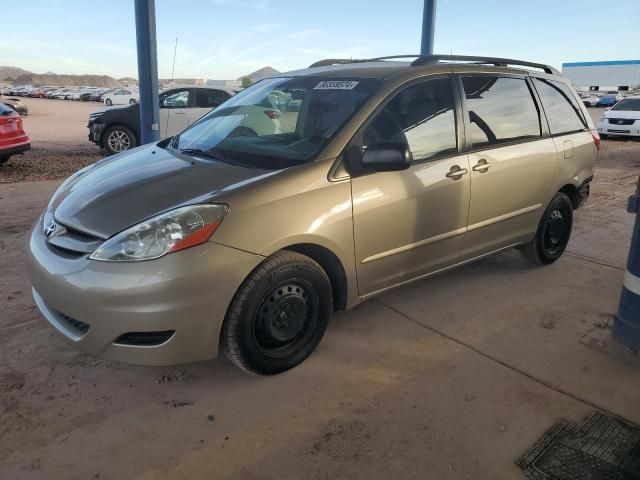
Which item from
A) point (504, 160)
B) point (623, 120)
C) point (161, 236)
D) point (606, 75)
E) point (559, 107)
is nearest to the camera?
point (161, 236)

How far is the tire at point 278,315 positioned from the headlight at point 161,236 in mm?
345

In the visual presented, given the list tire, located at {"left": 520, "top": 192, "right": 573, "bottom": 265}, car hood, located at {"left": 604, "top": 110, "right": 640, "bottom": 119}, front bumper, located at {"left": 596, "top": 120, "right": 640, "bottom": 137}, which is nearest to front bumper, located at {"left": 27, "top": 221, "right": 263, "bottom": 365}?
tire, located at {"left": 520, "top": 192, "right": 573, "bottom": 265}

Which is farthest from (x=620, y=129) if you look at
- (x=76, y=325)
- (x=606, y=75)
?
(x=606, y=75)

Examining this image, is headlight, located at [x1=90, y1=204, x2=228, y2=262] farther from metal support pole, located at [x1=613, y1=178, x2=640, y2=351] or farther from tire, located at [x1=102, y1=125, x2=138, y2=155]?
tire, located at [x1=102, y1=125, x2=138, y2=155]

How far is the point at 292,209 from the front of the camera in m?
2.70

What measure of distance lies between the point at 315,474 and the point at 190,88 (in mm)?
10171

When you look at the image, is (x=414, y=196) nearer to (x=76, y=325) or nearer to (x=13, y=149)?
(x=76, y=325)

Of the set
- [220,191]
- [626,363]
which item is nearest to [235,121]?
[220,191]

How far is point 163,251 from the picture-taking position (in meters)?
2.41

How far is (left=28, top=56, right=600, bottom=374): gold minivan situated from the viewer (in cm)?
245

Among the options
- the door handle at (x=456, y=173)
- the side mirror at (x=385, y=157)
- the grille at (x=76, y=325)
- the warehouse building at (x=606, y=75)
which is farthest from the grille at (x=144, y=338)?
the warehouse building at (x=606, y=75)

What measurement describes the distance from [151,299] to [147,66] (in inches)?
245

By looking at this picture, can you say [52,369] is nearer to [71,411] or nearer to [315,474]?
[71,411]

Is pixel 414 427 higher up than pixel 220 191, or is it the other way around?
pixel 220 191
